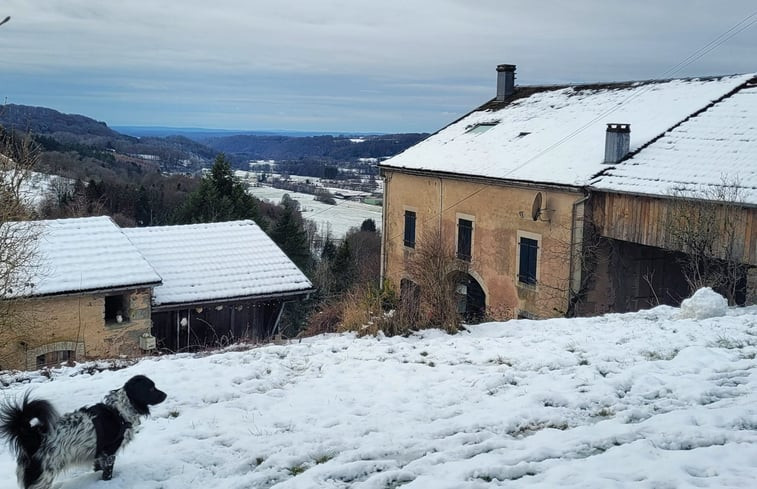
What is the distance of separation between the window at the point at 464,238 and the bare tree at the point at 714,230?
7626 millimetres

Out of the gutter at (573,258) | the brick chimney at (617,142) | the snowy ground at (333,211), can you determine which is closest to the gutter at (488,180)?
the gutter at (573,258)

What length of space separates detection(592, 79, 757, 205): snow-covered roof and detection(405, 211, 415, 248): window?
29.0ft

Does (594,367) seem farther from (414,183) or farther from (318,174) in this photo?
(318,174)

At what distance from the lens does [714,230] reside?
45.2 feet

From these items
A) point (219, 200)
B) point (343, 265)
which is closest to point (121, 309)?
point (219, 200)

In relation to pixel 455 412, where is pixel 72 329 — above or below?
below

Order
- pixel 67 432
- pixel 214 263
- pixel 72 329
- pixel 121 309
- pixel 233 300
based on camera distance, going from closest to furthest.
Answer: pixel 67 432 < pixel 72 329 < pixel 121 309 < pixel 233 300 < pixel 214 263

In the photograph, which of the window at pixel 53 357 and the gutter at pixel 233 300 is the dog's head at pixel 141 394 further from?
the gutter at pixel 233 300

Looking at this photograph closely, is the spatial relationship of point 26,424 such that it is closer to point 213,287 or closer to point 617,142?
point 213,287

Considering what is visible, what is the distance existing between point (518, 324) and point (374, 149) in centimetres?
9709

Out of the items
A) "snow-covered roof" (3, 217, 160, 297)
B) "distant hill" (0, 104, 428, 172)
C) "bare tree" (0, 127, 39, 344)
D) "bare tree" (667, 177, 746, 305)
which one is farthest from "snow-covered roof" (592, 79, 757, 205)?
"distant hill" (0, 104, 428, 172)

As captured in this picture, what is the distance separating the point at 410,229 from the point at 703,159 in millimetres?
11230

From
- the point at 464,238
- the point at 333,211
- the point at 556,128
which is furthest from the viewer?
the point at 333,211

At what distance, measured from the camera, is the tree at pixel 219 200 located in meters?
42.6
